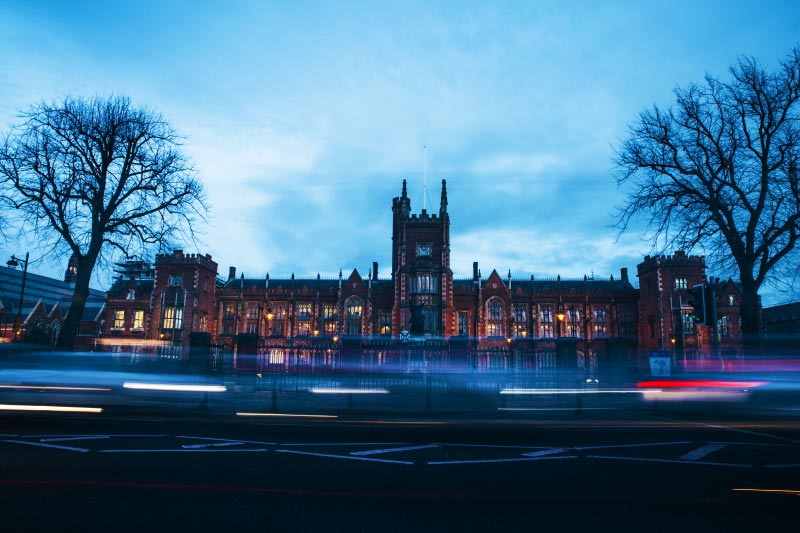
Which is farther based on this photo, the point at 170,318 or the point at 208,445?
the point at 170,318

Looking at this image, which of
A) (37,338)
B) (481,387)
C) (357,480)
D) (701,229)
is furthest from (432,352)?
(37,338)

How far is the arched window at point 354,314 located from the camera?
2514 inches

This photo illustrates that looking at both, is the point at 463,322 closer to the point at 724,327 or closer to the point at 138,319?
the point at 724,327

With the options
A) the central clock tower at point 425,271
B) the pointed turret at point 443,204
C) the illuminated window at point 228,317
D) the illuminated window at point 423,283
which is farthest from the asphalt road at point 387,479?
the illuminated window at point 228,317

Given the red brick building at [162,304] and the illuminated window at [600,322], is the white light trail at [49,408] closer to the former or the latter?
the red brick building at [162,304]

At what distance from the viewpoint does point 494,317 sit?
209ft

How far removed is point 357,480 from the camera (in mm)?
6348

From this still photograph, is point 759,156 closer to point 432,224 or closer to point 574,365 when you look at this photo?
point 574,365

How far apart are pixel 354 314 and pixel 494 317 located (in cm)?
1756

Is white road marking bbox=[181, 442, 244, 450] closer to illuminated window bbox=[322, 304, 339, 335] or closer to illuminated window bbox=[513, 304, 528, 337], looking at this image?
illuminated window bbox=[322, 304, 339, 335]

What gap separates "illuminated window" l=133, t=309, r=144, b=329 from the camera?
61.0 meters

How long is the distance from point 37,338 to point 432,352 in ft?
134

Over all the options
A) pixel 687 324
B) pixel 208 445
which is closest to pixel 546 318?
pixel 687 324

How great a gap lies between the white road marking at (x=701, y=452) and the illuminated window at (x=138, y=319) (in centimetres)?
6329
